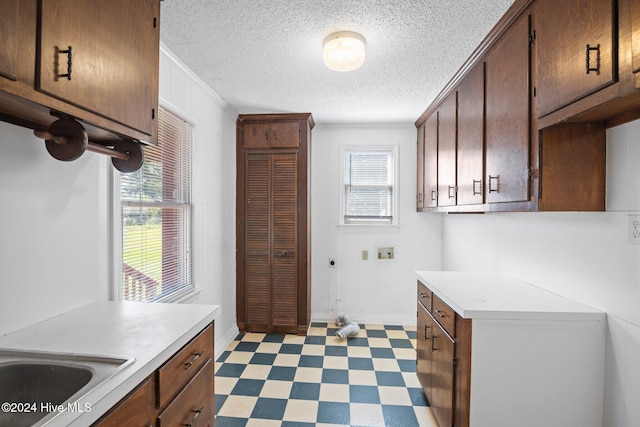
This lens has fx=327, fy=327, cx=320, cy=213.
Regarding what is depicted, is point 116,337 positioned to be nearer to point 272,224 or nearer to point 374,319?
point 272,224

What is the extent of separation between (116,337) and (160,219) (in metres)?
1.24

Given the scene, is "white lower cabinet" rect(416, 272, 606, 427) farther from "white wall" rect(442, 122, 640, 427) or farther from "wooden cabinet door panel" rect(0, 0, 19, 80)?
"wooden cabinet door panel" rect(0, 0, 19, 80)

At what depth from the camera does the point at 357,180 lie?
4.06 metres

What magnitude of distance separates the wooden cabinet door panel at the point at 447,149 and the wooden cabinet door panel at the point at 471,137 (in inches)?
4.1

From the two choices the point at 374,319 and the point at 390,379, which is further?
the point at 374,319

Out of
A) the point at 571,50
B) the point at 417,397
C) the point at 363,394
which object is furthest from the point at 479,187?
the point at 363,394

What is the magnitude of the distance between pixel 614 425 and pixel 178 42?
10.2ft

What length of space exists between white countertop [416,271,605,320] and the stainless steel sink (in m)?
1.52

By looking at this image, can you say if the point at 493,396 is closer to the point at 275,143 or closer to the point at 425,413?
the point at 425,413

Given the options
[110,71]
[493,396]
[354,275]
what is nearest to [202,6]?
[110,71]

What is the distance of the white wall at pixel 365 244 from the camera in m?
4.00

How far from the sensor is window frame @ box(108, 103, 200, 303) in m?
1.78

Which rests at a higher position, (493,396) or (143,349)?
(143,349)

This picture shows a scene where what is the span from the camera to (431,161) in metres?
3.30
